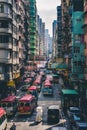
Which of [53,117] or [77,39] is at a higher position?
[77,39]

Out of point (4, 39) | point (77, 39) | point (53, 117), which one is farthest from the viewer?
point (77, 39)

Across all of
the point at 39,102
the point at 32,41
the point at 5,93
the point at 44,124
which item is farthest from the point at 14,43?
the point at 32,41

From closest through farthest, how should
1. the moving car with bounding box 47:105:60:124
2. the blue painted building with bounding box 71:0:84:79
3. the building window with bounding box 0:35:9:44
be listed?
the moving car with bounding box 47:105:60:124, the blue painted building with bounding box 71:0:84:79, the building window with bounding box 0:35:9:44

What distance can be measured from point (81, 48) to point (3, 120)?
33.0 m

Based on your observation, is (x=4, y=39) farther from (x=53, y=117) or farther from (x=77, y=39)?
(x=53, y=117)

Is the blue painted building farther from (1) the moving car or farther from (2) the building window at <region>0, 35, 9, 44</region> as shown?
(1) the moving car

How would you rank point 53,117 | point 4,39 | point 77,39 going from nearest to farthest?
point 53,117, point 4,39, point 77,39

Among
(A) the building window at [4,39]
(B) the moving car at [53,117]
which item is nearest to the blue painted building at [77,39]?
(A) the building window at [4,39]

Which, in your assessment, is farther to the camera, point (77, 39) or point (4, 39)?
point (77, 39)

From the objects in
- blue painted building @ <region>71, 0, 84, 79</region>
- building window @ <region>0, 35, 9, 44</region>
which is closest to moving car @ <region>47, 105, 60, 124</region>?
blue painted building @ <region>71, 0, 84, 79</region>

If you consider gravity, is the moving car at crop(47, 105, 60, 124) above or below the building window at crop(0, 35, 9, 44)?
below

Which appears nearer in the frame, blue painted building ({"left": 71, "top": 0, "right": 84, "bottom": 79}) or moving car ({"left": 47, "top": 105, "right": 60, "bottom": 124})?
moving car ({"left": 47, "top": 105, "right": 60, "bottom": 124})

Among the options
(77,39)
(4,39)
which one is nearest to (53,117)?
(77,39)

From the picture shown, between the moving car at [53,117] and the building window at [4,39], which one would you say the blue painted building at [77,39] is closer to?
the building window at [4,39]
